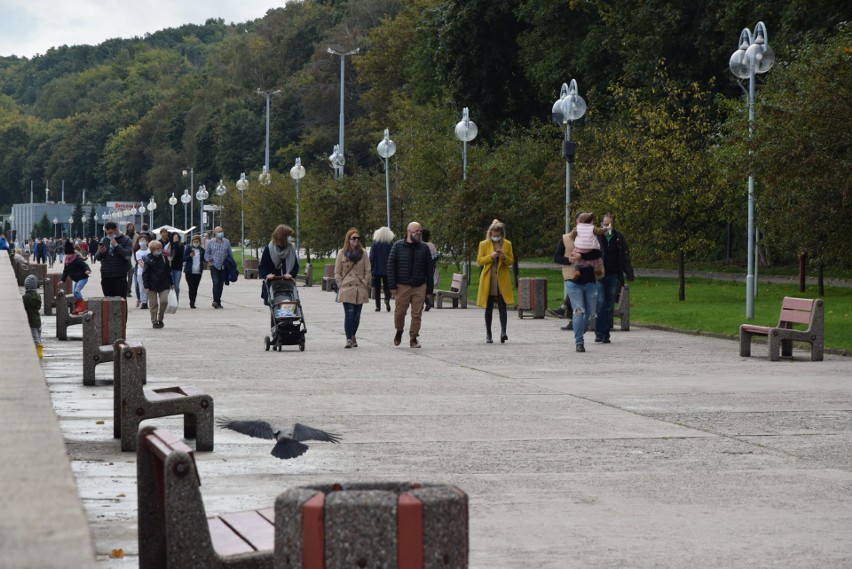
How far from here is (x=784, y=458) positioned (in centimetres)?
1018

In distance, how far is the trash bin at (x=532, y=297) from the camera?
2841cm

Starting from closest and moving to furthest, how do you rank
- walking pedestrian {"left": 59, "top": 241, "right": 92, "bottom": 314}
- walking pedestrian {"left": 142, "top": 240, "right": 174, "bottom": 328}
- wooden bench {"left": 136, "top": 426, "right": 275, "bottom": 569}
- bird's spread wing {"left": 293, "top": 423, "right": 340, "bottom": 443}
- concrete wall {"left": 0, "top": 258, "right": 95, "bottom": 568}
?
1. concrete wall {"left": 0, "top": 258, "right": 95, "bottom": 568}
2. wooden bench {"left": 136, "top": 426, "right": 275, "bottom": 569}
3. bird's spread wing {"left": 293, "top": 423, "right": 340, "bottom": 443}
4. walking pedestrian {"left": 142, "top": 240, "right": 174, "bottom": 328}
5. walking pedestrian {"left": 59, "top": 241, "right": 92, "bottom": 314}

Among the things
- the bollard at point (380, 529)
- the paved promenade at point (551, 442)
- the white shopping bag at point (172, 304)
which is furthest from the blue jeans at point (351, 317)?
the bollard at point (380, 529)

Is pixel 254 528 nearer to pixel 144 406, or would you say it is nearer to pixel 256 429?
pixel 256 429

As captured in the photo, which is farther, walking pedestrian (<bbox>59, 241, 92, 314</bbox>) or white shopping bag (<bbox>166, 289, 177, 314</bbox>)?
white shopping bag (<bbox>166, 289, 177, 314</bbox>)

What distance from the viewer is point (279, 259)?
21.6 meters

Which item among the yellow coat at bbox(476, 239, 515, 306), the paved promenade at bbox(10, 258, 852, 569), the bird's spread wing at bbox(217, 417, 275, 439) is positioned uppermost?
the yellow coat at bbox(476, 239, 515, 306)

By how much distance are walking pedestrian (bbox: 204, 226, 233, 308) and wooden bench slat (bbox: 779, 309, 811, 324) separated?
1588cm

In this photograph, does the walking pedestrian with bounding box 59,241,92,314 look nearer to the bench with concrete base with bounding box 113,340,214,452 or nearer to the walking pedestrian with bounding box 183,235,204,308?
the walking pedestrian with bounding box 183,235,204,308

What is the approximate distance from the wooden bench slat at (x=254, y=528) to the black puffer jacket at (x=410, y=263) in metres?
14.8

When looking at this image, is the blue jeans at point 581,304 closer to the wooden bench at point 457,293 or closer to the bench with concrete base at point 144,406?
the bench with concrete base at point 144,406

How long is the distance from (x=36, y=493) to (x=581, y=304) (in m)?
17.3

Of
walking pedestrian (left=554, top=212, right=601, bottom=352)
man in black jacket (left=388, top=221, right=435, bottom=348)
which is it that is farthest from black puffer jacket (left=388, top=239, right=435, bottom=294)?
walking pedestrian (left=554, top=212, right=601, bottom=352)

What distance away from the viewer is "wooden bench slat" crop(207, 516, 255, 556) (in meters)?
5.67
